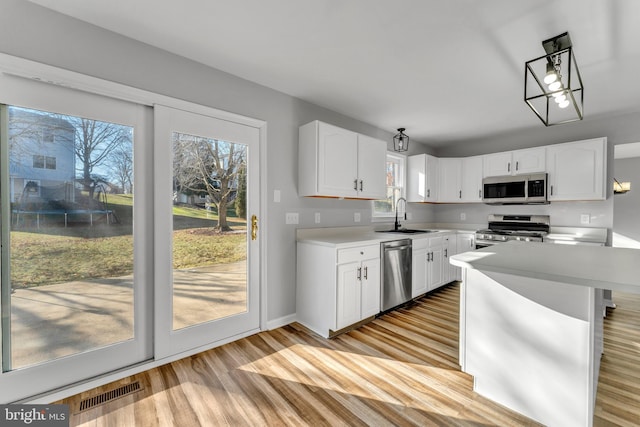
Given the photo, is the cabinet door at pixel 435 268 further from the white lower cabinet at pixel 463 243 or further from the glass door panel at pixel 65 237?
the glass door panel at pixel 65 237

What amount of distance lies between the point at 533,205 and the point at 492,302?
3523 mm

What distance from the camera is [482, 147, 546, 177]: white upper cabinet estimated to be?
12.7 ft

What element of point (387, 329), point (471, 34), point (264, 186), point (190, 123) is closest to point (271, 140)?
point (264, 186)

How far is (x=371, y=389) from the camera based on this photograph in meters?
1.83

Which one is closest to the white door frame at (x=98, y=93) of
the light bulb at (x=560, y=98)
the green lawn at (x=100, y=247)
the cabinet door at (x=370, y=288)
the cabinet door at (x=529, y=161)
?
the green lawn at (x=100, y=247)

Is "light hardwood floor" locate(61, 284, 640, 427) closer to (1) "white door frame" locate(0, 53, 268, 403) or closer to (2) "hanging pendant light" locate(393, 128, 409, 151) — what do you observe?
(1) "white door frame" locate(0, 53, 268, 403)

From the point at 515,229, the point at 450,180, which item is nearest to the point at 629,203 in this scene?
the point at 515,229

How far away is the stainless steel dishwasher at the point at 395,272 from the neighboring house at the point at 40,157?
2767 millimetres

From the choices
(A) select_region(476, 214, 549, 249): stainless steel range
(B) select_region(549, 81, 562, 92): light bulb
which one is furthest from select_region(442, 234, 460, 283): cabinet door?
(B) select_region(549, 81, 562, 92): light bulb

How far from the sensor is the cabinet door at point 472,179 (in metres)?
4.48

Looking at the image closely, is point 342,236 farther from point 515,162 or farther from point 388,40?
point 515,162

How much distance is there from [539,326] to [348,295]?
1497 mm

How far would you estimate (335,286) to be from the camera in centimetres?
253

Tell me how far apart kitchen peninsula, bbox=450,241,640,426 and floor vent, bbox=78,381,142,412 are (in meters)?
2.25
